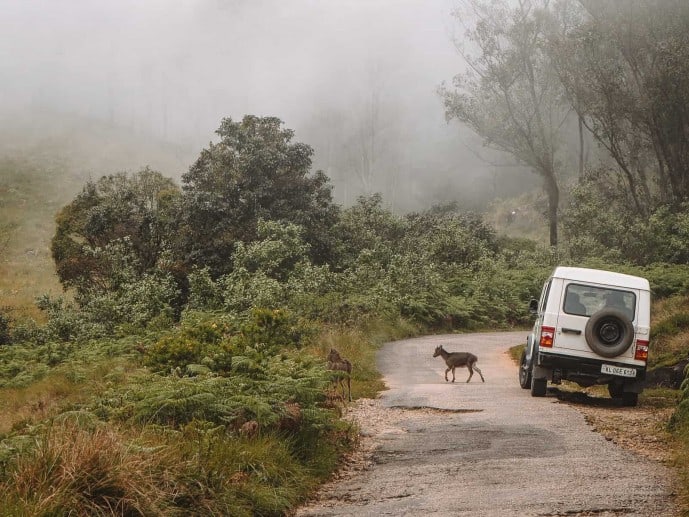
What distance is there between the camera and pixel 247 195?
114 ft

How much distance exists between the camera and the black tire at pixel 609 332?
13.7m

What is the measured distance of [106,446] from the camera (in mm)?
6234

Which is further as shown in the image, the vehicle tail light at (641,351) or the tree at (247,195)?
the tree at (247,195)

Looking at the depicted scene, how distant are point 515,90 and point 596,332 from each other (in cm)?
3951

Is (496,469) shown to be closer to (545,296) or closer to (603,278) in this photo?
(603,278)

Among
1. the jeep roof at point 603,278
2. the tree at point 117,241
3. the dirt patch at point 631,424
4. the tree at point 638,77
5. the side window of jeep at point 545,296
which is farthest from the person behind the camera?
the tree at point 638,77

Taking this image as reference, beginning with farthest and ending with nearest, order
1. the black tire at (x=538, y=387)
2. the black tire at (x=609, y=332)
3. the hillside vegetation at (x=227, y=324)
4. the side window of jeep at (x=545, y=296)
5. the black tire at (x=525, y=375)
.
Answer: the black tire at (x=525, y=375)
the side window of jeep at (x=545, y=296)
the black tire at (x=538, y=387)
the black tire at (x=609, y=332)
the hillside vegetation at (x=227, y=324)

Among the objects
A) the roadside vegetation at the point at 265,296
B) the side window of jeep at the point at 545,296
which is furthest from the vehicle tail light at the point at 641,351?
the side window of jeep at the point at 545,296

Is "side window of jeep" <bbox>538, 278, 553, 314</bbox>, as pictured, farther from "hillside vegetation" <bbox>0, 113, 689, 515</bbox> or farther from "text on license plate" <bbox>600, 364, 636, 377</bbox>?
"hillside vegetation" <bbox>0, 113, 689, 515</bbox>

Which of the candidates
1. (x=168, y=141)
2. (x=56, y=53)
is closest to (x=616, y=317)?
(x=168, y=141)

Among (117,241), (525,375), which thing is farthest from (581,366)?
(117,241)

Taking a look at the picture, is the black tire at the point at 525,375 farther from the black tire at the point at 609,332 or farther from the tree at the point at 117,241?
the tree at the point at 117,241

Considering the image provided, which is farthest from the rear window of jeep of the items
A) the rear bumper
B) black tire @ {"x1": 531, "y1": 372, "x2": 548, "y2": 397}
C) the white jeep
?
black tire @ {"x1": 531, "y1": 372, "x2": 548, "y2": 397}

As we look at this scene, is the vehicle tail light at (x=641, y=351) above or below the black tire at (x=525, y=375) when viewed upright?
above
